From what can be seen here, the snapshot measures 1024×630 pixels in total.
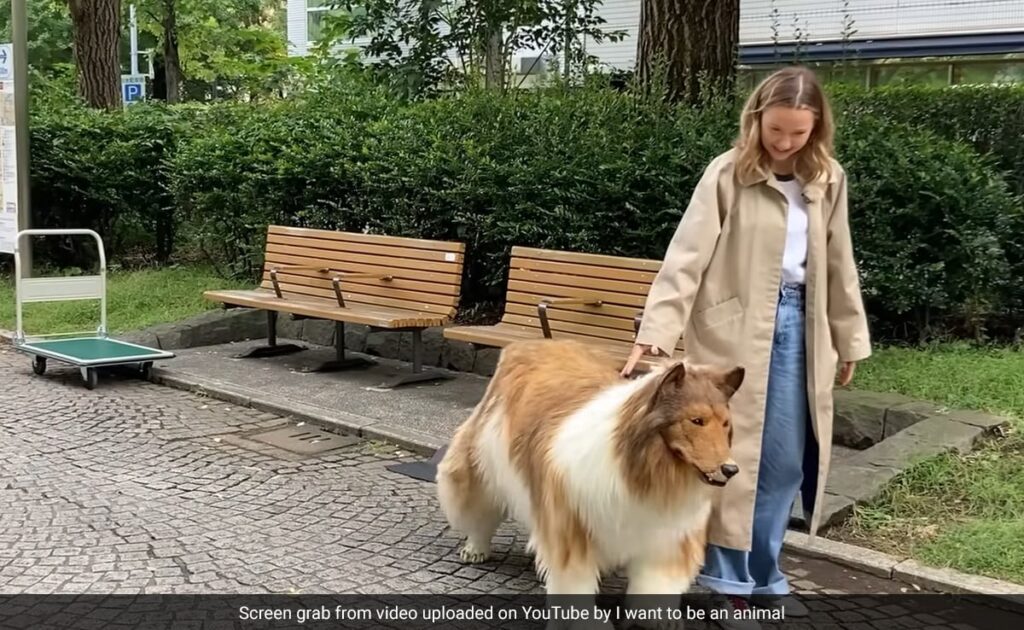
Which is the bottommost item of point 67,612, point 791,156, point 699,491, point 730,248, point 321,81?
point 67,612

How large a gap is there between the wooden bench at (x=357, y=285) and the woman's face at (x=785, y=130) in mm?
4326

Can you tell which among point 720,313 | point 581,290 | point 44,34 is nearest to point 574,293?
point 581,290

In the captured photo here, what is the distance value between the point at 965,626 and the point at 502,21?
34.7ft

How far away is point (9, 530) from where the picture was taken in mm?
4930

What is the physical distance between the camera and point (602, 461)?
3293 millimetres

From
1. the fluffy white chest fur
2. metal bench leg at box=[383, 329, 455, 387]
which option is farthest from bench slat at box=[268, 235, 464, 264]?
the fluffy white chest fur

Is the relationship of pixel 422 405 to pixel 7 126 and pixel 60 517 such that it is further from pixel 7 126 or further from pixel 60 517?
pixel 7 126

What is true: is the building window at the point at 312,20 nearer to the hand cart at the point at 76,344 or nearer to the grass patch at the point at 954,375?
the hand cart at the point at 76,344

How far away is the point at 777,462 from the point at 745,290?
2.18 feet

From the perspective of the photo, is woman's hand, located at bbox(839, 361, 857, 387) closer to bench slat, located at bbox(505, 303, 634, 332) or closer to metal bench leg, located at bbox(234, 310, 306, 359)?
bench slat, located at bbox(505, 303, 634, 332)

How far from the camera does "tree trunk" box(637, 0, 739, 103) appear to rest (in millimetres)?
8346

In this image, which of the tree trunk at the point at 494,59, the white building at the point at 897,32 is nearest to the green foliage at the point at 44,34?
the white building at the point at 897,32

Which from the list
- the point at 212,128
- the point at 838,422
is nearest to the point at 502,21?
the point at 212,128

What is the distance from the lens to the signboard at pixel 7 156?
406 inches
